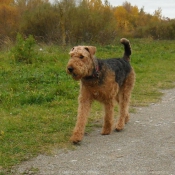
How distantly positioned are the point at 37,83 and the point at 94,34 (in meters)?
13.4

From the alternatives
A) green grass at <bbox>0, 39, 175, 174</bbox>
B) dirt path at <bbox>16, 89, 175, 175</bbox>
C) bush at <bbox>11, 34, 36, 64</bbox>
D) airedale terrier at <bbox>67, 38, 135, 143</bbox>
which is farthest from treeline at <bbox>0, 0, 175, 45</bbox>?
dirt path at <bbox>16, 89, 175, 175</bbox>

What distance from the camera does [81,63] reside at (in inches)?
183

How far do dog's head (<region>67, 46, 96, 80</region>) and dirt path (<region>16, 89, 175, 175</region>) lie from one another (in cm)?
100

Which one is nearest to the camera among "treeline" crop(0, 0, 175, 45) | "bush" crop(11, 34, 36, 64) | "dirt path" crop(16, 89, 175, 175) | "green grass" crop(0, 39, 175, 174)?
"dirt path" crop(16, 89, 175, 175)

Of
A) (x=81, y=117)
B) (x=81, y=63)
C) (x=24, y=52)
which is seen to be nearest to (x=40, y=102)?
(x=81, y=117)

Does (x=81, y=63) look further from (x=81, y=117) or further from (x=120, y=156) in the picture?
→ (x=120, y=156)

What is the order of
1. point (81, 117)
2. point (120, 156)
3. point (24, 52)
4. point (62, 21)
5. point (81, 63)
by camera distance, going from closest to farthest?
point (120, 156)
point (81, 63)
point (81, 117)
point (24, 52)
point (62, 21)

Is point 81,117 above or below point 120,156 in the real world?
above

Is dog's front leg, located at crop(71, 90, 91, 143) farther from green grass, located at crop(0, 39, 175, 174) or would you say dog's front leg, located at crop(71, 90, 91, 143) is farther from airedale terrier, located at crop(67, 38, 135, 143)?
green grass, located at crop(0, 39, 175, 174)

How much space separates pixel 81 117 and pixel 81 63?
0.82m

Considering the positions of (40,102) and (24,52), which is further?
(24,52)

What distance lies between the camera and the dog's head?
179 inches

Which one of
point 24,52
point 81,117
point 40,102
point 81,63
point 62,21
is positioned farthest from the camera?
point 62,21

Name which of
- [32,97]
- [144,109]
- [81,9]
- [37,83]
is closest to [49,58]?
[37,83]
